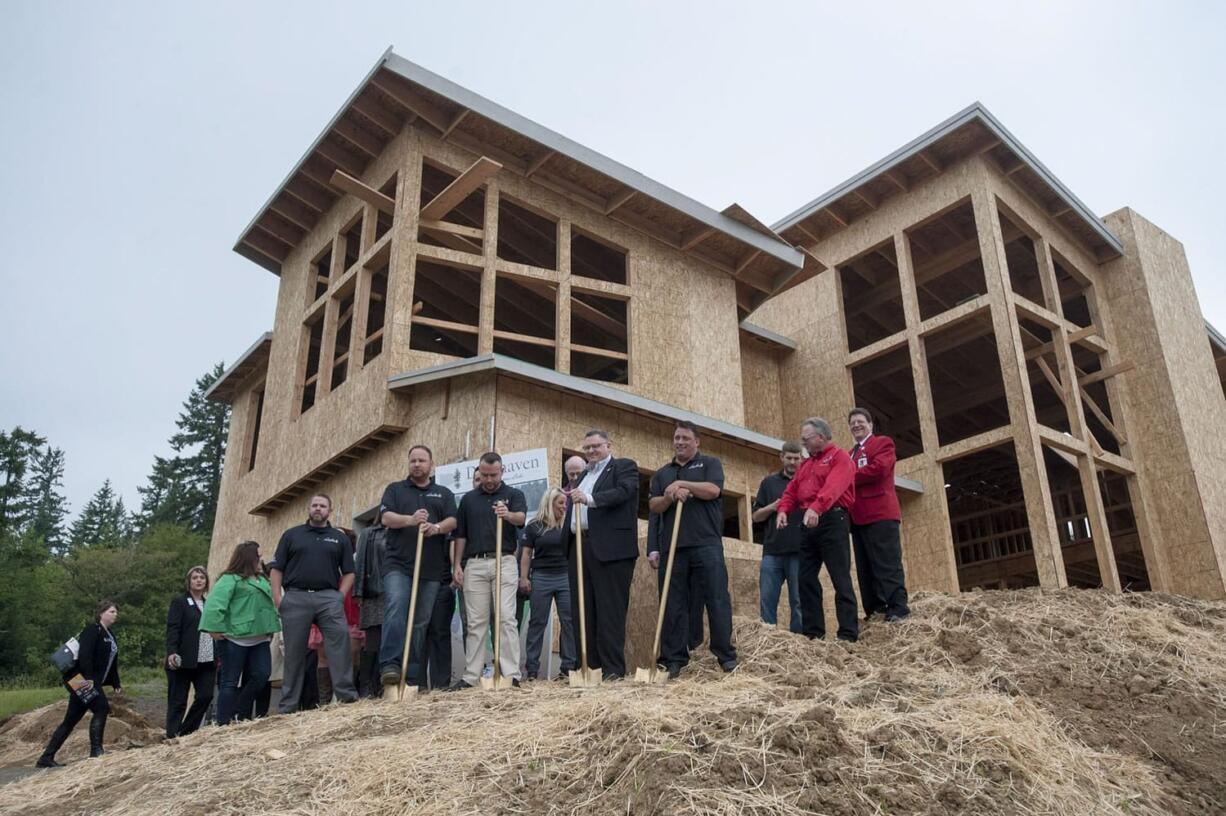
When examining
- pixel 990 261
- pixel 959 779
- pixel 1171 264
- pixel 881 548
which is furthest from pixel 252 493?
pixel 1171 264

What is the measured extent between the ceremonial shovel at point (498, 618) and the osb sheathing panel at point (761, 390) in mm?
11169

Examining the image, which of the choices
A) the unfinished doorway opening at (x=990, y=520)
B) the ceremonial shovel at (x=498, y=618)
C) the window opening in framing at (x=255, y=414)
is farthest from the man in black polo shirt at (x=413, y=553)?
the unfinished doorway opening at (x=990, y=520)

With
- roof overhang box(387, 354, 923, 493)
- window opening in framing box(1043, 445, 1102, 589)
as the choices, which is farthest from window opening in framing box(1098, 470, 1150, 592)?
roof overhang box(387, 354, 923, 493)

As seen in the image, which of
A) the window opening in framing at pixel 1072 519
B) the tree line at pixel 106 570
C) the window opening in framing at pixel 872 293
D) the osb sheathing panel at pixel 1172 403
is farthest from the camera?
the tree line at pixel 106 570

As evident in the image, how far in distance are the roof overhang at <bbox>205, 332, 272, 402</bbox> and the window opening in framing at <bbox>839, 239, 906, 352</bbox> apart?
11354mm

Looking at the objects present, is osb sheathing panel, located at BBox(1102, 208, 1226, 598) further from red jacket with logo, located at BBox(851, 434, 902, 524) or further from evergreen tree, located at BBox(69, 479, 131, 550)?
evergreen tree, located at BBox(69, 479, 131, 550)

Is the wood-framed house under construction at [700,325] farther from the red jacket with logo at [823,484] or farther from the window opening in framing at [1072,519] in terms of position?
the red jacket with logo at [823,484]

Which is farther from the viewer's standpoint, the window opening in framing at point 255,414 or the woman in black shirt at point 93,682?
the window opening in framing at point 255,414

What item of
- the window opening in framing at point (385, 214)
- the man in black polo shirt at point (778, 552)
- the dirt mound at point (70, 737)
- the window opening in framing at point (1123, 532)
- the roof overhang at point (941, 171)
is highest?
the roof overhang at point (941, 171)

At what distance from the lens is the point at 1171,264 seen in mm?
18969

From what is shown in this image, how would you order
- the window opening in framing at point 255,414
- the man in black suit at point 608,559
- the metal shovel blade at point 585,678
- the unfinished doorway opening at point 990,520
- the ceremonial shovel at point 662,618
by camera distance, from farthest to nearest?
1. the unfinished doorway opening at point 990,520
2. the window opening in framing at point 255,414
3. the man in black suit at point 608,559
4. the metal shovel blade at point 585,678
5. the ceremonial shovel at point 662,618

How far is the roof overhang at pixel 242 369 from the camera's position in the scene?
17.7 m

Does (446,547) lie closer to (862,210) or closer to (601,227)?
(601,227)

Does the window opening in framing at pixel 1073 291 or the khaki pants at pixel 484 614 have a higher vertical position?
the window opening in framing at pixel 1073 291
